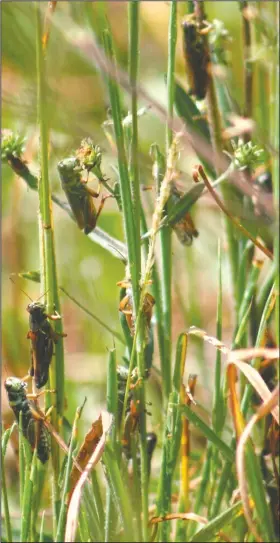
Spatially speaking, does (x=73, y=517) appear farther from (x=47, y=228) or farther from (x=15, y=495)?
(x=15, y=495)

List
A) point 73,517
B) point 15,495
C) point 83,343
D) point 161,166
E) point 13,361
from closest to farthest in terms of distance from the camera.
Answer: point 73,517, point 161,166, point 15,495, point 13,361, point 83,343

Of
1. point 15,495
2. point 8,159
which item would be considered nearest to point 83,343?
point 15,495

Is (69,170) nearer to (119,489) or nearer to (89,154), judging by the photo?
(89,154)

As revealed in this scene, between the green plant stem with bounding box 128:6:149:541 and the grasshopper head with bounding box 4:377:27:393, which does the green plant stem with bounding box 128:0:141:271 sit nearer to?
the green plant stem with bounding box 128:6:149:541

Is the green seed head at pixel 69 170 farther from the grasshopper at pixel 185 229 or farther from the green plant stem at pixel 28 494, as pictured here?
the green plant stem at pixel 28 494

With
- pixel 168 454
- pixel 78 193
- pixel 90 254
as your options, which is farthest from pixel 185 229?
pixel 90 254
